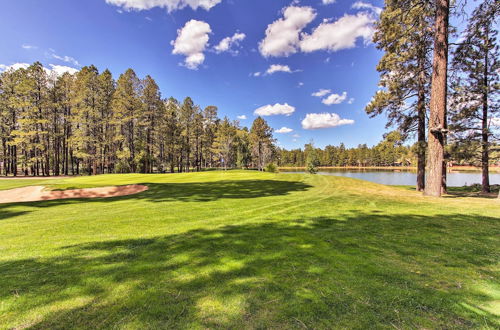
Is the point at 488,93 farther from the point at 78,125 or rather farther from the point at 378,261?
the point at 78,125

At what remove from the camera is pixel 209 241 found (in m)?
4.20

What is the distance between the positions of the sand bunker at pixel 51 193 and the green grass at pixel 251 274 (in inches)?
272

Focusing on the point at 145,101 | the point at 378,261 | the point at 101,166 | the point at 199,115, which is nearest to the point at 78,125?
the point at 101,166

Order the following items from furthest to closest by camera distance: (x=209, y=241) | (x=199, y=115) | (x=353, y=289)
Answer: (x=199, y=115), (x=209, y=241), (x=353, y=289)

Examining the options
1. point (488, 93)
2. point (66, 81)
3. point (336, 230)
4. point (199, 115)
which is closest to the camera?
point (336, 230)

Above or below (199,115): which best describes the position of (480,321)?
below

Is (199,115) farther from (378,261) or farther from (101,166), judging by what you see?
(378,261)

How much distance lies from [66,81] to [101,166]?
44.3 ft

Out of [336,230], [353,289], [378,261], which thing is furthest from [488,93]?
[353,289]

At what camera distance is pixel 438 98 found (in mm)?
9781

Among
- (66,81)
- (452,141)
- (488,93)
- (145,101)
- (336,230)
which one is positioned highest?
(66,81)

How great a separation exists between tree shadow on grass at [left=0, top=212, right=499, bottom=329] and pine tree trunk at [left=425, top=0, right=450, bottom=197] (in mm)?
6226

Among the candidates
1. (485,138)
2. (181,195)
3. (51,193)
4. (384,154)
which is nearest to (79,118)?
(51,193)

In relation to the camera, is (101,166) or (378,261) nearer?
(378,261)
